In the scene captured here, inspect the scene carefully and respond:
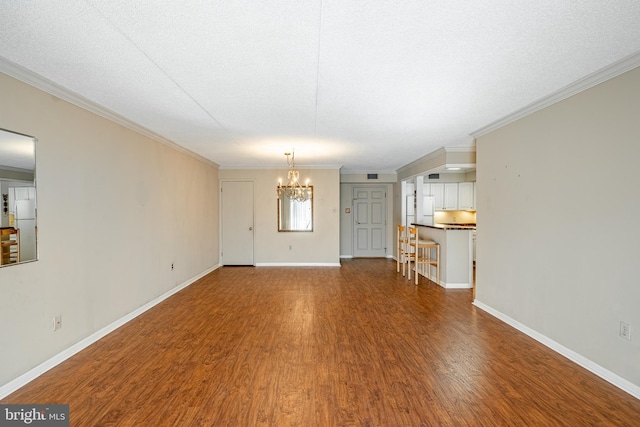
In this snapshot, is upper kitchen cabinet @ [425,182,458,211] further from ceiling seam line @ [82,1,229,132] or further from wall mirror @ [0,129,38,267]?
wall mirror @ [0,129,38,267]

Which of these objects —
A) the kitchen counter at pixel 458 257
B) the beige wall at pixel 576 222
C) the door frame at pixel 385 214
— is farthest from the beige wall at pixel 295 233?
the beige wall at pixel 576 222

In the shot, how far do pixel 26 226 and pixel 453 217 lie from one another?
8.35 m

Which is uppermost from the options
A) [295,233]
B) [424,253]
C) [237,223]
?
[237,223]

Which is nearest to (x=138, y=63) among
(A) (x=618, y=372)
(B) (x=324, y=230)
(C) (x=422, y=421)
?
(C) (x=422, y=421)

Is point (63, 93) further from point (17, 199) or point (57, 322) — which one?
point (57, 322)

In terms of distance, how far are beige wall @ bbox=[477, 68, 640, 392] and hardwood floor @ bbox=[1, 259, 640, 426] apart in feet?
1.06

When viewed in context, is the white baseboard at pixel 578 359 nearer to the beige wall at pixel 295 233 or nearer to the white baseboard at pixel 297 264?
the white baseboard at pixel 297 264

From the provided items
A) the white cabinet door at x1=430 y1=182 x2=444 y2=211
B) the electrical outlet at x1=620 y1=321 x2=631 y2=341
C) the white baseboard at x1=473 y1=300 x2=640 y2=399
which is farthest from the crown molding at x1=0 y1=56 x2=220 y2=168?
the white cabinet door at x1=430 y1=182 x2=444 y2=211

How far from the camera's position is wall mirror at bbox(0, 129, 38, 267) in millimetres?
2279

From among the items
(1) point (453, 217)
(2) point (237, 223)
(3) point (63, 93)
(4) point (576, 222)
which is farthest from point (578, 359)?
(2) point (237, 223)

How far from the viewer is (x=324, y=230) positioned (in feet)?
25.0

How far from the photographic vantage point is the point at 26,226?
246 centimetres

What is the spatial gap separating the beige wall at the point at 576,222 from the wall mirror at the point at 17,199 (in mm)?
4655

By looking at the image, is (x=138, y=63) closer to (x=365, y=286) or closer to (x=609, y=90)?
(x=609, y=90)
